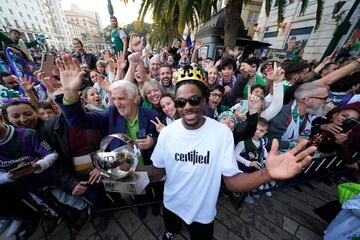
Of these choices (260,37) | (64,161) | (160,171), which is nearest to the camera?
(160,171)

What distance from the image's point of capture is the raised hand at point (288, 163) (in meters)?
1.13

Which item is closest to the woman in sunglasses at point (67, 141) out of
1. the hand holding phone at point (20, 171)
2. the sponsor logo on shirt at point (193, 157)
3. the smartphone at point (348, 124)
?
the hand holding phone at point (20, 171)

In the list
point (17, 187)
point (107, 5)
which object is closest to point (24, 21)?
point (107, 5)

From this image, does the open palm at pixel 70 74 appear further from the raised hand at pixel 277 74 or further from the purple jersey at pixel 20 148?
the raised hand at pixel 277 74

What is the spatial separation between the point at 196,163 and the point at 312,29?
15467 mm

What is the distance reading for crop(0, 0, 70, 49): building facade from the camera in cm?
4556

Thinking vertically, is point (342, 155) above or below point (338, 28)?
below

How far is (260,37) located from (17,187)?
21743 millimetres

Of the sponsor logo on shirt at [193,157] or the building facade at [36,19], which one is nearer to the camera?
the sponsor logo on shirt at [193,157]

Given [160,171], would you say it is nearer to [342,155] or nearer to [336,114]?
[336,114]

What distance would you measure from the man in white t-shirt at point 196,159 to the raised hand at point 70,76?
103cm

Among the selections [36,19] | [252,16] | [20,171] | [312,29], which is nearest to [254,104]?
[20,171]

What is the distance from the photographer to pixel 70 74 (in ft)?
5.29

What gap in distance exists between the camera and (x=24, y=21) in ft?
172
